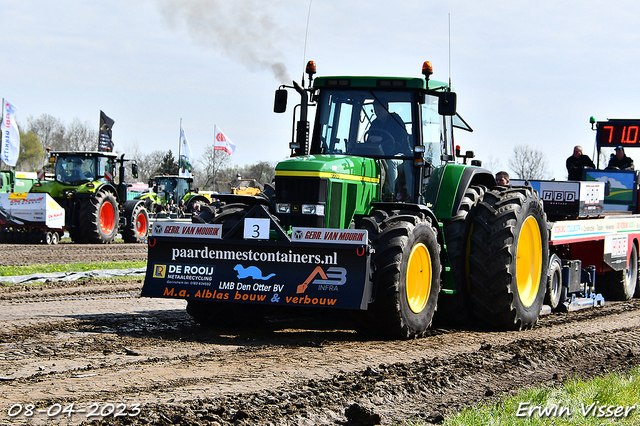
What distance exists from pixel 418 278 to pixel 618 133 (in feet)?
34.3

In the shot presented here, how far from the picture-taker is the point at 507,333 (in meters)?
8.52

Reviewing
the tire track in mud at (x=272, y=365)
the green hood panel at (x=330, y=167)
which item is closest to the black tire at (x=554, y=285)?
the tire track in mud at (x=272, y=365)

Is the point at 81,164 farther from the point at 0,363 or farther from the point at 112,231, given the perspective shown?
the point at 0,363

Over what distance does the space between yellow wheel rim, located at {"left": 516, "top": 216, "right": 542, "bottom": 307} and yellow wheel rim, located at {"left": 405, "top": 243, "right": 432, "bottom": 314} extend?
5.89 feet

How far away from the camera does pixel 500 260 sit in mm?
8289

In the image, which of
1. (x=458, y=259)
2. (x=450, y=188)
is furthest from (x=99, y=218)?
(x=458, y=259)

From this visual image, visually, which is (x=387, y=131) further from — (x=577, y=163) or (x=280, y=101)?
(x=577, y=163)

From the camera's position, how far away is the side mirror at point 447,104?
8.23m

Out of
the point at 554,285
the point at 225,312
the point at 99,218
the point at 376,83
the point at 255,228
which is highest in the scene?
the point at 376,83

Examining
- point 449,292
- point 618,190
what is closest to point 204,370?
point 449,292

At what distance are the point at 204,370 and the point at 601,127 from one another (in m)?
13.1

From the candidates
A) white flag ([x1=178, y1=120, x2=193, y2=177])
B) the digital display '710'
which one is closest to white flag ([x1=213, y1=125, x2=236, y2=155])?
white flag ([x1=178, y1=120, x2=193, y2=177])

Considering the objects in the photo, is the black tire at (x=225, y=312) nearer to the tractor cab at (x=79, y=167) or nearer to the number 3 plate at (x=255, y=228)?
the number 3 plate at (x=255, y=228)

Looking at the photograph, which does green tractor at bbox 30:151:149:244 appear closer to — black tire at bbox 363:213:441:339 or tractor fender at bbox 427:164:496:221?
tractor fender at bbox 427:164:496:221
